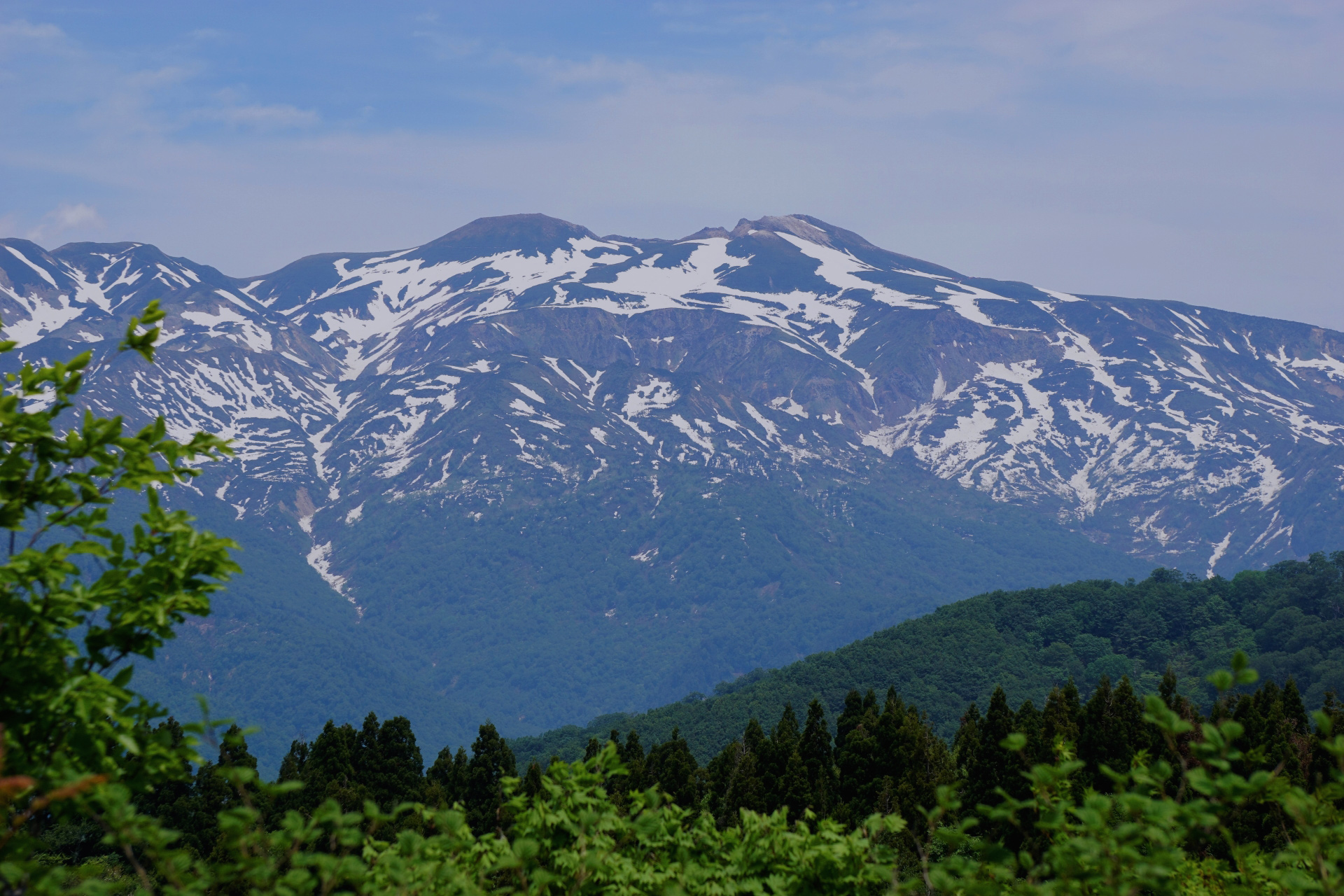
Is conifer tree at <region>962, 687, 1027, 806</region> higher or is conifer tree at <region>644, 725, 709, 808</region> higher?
conifer tree at <region>962, 687, 1027, 806</region>

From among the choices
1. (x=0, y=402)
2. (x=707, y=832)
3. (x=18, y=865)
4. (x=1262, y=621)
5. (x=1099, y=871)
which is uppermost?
(x=0, y=402)

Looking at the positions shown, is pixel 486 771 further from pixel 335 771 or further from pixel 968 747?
pixel 968 747

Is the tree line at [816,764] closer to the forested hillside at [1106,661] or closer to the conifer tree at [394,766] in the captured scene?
the conifer tree at [394,766]

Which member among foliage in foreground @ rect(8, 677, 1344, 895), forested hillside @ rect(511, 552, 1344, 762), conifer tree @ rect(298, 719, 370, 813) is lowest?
forested hillside @ rect(511, 552, 1344, 762)

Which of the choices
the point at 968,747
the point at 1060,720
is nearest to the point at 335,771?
the point at 968,747

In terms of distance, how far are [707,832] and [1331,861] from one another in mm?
7003

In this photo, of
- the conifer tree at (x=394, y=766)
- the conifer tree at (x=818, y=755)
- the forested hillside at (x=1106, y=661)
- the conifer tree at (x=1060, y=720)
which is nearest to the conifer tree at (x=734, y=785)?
the conifer tree at (x=818, y=755)

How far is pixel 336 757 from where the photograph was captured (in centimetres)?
6831

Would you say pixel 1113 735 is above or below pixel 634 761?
above

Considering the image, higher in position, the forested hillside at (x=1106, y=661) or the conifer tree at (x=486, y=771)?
the conifer tree at (x=486, y=771)

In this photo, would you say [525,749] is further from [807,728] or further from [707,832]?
[707,832]

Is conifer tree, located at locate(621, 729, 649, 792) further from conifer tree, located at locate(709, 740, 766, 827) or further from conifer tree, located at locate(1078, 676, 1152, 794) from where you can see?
Answer: conifer tree, located at locate(1078, 676, 1152, 794)

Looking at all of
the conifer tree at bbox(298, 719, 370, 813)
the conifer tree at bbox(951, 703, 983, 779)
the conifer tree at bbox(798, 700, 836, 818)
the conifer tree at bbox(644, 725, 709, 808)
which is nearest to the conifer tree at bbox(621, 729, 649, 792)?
the conifer tree at bbox(644, 725, 709, 808)

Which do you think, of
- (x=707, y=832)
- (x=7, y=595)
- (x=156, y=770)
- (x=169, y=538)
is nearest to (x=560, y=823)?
(x=707, y=832)
